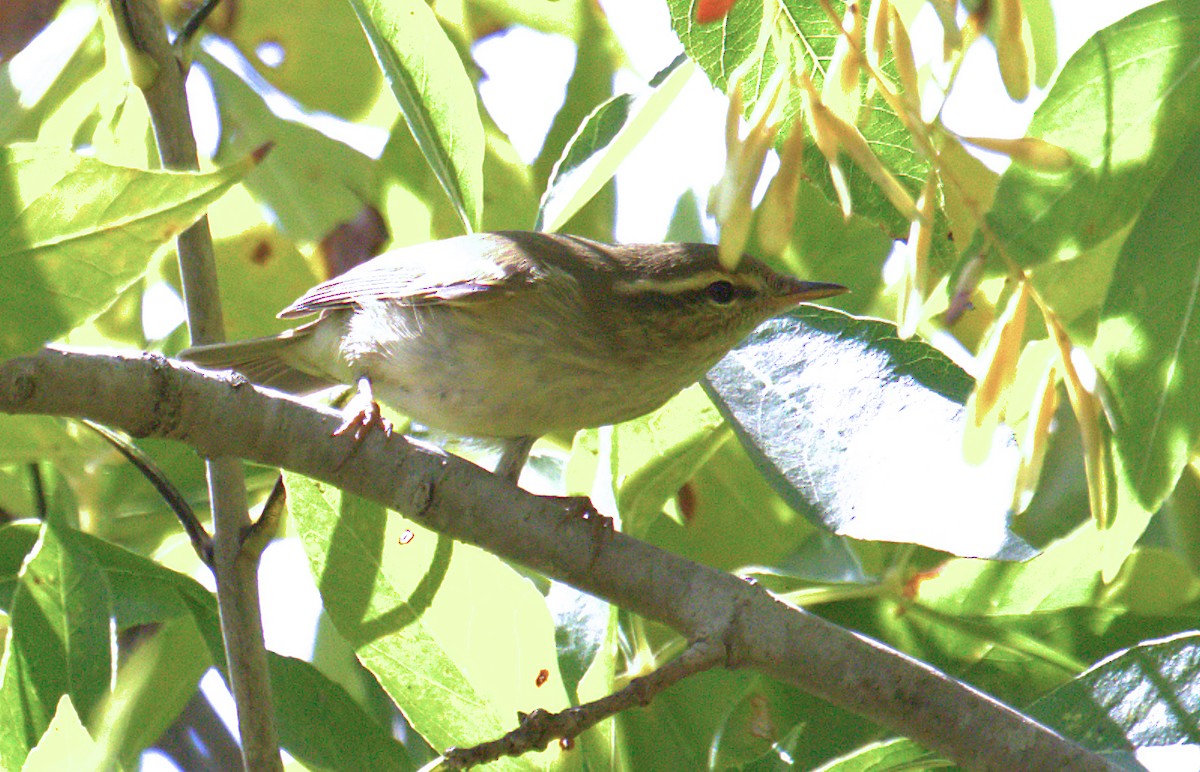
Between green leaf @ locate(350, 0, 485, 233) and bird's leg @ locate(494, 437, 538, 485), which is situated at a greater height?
green leaf @ locate(350, 0, 485, 233)

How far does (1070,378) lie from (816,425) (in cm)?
70

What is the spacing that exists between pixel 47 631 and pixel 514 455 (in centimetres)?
123

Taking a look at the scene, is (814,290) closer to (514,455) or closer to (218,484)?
(514,455)

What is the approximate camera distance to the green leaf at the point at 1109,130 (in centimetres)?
161

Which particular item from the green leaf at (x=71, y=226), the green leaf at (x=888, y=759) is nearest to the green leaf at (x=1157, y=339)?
the green leaf at (x=888, y=759)

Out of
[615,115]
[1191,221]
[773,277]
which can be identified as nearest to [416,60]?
[615,115]

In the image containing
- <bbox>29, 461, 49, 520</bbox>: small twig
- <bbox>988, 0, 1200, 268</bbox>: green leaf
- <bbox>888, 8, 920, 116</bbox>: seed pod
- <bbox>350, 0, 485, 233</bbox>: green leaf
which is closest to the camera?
<bbox>888, 8, 920, 116</bbox>: seed pod

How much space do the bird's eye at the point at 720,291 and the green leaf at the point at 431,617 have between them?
1278 millimetres

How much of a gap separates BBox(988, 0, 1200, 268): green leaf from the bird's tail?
78.7 inches

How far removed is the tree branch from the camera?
70.8 inches

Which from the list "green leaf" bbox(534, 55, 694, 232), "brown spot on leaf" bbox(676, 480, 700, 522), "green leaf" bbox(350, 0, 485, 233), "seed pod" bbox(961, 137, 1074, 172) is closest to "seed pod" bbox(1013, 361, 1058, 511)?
"seed pod" bbox(961, 137, 1074, 172)

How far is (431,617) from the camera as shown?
7.36 ft

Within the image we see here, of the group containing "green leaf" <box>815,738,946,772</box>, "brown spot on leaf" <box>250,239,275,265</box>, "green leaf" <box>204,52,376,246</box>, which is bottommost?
"green leaf" <box>815,738,946,772</box>

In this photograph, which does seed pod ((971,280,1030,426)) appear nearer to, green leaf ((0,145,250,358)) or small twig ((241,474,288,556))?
green leaf ((0,145,250,358))
